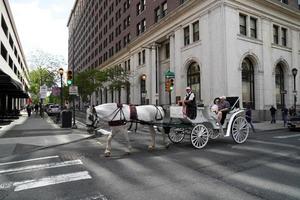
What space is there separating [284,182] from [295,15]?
3025 cm

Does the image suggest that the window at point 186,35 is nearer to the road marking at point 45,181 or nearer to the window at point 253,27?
the window at point 253,27

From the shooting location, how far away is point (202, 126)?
423 inches

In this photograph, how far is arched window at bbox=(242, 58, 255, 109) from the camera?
26.6m

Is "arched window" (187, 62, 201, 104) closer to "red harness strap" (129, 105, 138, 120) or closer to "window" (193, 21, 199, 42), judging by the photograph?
"window" (193, 21, 199, 42)

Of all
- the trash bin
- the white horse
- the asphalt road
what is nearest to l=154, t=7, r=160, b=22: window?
the trash bin

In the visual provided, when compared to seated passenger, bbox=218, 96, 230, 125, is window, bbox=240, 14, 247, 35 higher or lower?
higher

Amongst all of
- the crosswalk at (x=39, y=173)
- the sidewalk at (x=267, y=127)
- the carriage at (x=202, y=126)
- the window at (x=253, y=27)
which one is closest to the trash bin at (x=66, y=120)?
the carriage at (x=202, y=126)

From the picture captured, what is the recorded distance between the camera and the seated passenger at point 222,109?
37.6 feet

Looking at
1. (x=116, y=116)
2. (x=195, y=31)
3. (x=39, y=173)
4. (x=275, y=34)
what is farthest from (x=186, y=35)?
(x=39, y=173)

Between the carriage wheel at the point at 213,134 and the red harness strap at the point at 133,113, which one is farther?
the carriage wheel at the point at 213,134

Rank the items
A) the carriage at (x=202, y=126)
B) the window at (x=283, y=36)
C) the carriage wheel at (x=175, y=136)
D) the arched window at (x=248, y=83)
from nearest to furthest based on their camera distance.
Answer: the carriage at (x=202, y=126) < the carriage wheel at (x=175, y=136) < the arched window at (x=248, y=83) < the window at (x=283, y=36)

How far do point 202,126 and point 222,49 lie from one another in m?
15.1

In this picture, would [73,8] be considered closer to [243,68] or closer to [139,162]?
[243,68]

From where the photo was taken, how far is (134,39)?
41.6 meters
